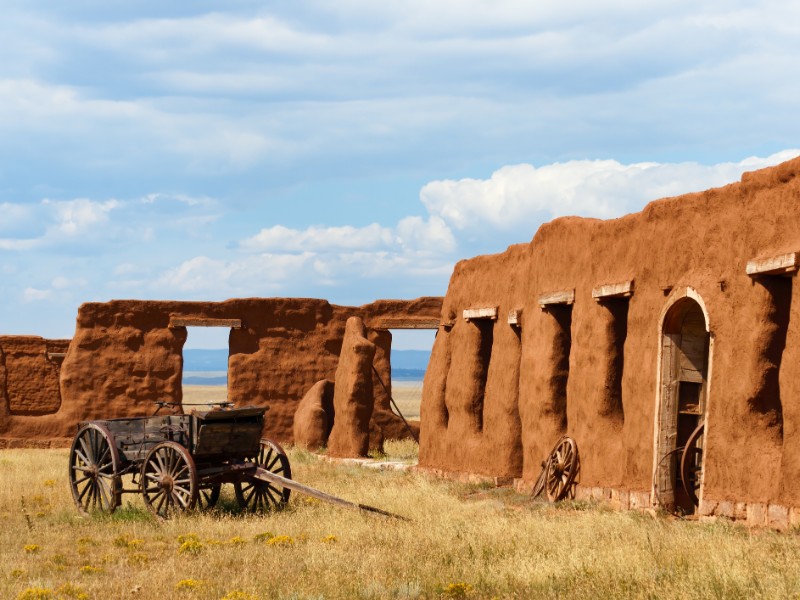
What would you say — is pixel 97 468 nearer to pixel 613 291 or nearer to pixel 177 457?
pixel 177 457

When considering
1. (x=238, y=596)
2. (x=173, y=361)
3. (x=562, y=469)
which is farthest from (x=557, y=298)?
(x=173, y=361)

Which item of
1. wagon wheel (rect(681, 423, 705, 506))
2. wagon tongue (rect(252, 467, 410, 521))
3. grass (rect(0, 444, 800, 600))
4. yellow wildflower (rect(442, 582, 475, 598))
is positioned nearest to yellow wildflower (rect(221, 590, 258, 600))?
grass (rect(0, 444, 800, 600))

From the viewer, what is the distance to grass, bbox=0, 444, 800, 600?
8414 millimetres

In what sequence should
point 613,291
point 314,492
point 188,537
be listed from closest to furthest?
point 188,537, point 314,492, point 613,291

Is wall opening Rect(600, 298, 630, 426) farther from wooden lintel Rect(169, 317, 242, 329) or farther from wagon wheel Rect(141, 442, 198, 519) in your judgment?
wooden lintel Rect(169, 317, 242, 329)

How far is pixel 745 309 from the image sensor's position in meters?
11.4

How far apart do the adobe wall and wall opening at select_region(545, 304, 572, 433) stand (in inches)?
464

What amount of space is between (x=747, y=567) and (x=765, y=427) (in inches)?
121

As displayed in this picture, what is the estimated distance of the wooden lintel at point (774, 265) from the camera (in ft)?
34.5

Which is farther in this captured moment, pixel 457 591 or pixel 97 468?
pixel 97 468

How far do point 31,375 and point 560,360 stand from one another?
18.6 meters

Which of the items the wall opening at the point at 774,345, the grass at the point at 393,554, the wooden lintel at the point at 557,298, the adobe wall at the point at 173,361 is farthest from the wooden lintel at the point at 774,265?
the adobe wall at the point at 173,361

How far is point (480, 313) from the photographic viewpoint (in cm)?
1866

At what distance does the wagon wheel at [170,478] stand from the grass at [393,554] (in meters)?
0.23
